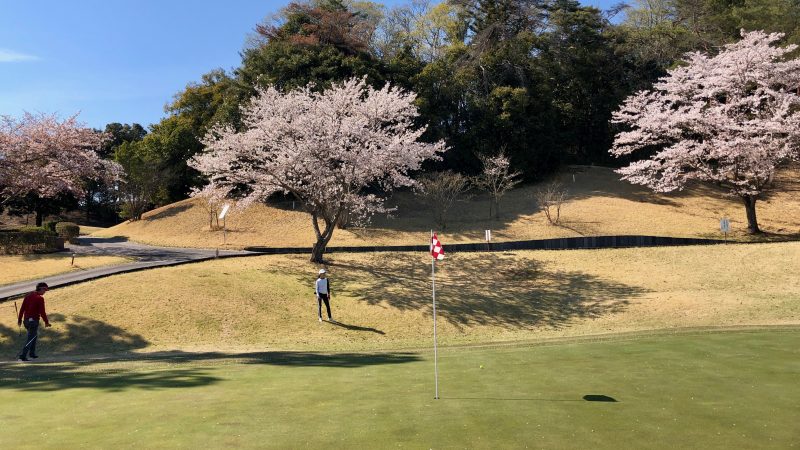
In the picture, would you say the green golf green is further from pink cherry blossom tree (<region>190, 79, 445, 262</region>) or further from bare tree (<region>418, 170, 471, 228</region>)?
bare tree (<region>418, 170, 471, 228</region>)

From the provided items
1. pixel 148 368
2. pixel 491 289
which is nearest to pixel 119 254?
pixel 491 289

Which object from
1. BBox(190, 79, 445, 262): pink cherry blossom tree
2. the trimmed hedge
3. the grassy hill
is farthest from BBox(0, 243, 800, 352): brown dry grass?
the trimmed hedge

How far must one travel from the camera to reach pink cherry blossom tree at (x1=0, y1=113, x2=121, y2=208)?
1320 inches

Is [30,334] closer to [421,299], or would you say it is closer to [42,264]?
[421,299]

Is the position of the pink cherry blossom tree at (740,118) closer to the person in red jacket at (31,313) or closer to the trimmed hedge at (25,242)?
the person in red jacket at (31,313)

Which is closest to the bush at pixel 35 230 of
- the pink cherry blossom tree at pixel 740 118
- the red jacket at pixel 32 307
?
the red jacket at pixel 32 307

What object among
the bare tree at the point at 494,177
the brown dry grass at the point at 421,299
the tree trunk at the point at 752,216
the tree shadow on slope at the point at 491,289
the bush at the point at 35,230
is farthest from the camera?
the bare tree at the point at 494,177

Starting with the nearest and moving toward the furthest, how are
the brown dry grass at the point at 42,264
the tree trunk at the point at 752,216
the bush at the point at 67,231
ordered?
the brown dry grass at the point at 42,264 → the tree trunk at the point at 752,216 → the bush at the point at 67,231

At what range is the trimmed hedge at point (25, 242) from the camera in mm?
30516

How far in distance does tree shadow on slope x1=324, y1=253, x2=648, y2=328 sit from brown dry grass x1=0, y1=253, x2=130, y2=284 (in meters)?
11.7

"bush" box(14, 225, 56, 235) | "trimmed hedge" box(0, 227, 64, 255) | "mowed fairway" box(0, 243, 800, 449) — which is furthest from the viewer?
"bush" box(14, 225, 56, 235)

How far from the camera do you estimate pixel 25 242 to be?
30875 millimetres

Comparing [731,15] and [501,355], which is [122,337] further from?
[731,15]

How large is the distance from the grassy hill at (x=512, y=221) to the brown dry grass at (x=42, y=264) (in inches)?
352
